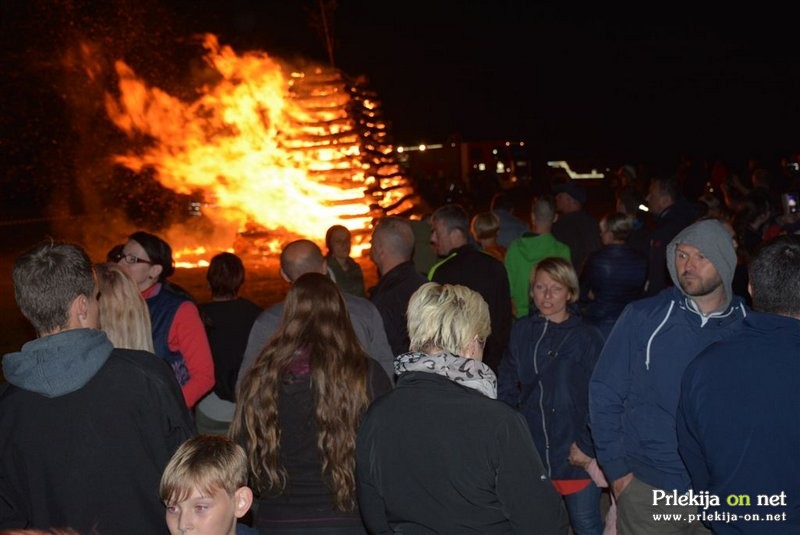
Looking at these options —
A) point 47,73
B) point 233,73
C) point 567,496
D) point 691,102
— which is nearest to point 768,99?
point 691,102

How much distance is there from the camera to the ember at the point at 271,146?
17.4 m

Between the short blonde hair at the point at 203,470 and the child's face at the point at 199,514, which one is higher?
the short blonde hair at the point at 203,470

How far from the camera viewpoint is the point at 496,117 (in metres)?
37.7

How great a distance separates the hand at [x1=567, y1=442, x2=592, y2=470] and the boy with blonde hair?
7.81 feet

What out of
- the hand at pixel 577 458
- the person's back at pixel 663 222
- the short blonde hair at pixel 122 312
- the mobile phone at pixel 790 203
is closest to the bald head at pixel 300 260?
the short blonde hair at pixel 122 312

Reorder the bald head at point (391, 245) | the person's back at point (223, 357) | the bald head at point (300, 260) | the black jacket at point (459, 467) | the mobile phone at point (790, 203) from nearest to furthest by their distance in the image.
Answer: the black jacket at point (459, 467), the bald head at point (300, 260), the person's back at point (223, 357), the bald head at point (391, 245), the mobile phone at point (790, 203)

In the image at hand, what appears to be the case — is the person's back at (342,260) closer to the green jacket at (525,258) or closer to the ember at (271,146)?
the green jacket at (525,258)

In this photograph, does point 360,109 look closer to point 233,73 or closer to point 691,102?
point 233,73

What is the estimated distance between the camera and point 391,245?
20.2 feet

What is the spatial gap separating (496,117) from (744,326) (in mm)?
35311

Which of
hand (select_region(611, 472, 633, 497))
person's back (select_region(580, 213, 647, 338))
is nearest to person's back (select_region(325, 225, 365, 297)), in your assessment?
person's back (select_region(580, 213, 647, 338))

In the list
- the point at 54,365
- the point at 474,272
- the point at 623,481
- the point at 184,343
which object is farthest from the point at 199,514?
the point at 474,272

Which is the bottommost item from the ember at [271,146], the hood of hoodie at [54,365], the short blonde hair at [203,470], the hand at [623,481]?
the hand at [623,481]

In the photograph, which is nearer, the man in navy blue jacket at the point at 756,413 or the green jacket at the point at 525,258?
the man in navy blue jacket at the point at 756,413
